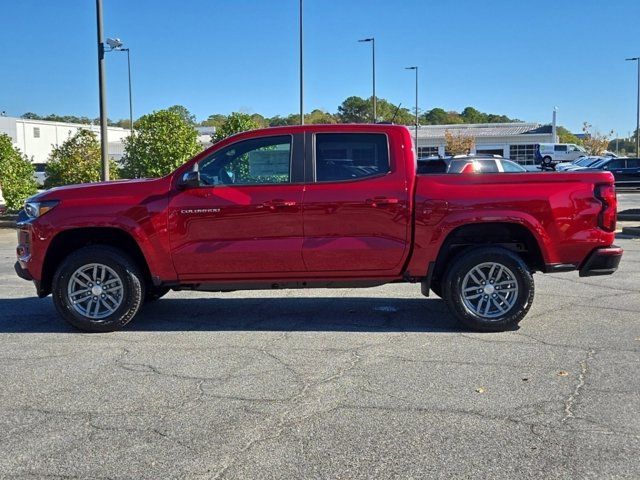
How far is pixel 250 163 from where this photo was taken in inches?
264

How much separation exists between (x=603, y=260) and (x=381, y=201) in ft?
7.26

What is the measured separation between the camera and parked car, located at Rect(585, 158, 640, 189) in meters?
36.5

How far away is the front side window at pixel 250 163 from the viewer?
664 centimetres

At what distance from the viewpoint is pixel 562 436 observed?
409cm

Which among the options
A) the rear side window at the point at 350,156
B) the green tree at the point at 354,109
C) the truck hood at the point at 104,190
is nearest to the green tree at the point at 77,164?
the truck hood at the point at 104,190

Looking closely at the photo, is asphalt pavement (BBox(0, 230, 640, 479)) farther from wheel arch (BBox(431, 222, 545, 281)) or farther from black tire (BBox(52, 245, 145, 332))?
wheel arch (BBox(431, 222, 545, 281))

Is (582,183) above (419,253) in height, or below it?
above

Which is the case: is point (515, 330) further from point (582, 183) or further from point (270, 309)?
point (270, 309)

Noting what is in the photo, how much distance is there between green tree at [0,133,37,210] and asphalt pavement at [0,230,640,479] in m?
13.6

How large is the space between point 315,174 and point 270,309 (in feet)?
6.39

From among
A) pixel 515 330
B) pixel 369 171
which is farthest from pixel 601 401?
pixel 369 171

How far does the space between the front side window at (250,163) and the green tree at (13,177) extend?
49.8 feet

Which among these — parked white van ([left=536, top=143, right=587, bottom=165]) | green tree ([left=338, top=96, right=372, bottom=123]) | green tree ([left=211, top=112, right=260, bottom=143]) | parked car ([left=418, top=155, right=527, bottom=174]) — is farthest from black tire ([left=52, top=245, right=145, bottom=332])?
green tree ([left=338, top=96, right=372, bottom=123])

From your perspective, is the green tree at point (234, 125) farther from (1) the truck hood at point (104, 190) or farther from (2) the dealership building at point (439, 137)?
(2) the dealership building at point (439, 137)
